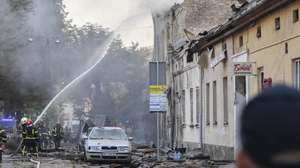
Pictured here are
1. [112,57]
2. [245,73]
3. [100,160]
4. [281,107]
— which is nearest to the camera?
[281,107]

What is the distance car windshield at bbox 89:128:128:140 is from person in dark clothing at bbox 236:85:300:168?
2259 cm

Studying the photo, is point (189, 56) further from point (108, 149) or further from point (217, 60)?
point (108, 149)

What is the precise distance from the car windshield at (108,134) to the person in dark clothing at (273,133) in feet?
74.1

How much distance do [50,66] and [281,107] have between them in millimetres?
40363

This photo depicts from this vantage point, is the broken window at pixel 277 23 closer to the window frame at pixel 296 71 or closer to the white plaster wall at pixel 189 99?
the window frame at pixel 296 71

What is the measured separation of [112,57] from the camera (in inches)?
2670

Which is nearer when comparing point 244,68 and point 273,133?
point 273,133

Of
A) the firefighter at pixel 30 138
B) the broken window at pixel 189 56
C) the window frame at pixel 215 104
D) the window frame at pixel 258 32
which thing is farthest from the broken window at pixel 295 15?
the broken window at pixel 189 56

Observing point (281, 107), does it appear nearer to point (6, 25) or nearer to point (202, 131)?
point (202, 131)

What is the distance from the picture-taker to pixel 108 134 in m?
24.6

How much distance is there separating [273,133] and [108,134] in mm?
23040

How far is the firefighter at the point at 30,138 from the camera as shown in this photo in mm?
26312

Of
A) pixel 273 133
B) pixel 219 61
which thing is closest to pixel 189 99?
pixel 219 61

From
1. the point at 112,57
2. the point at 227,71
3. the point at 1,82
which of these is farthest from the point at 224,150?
the point at 112,57
